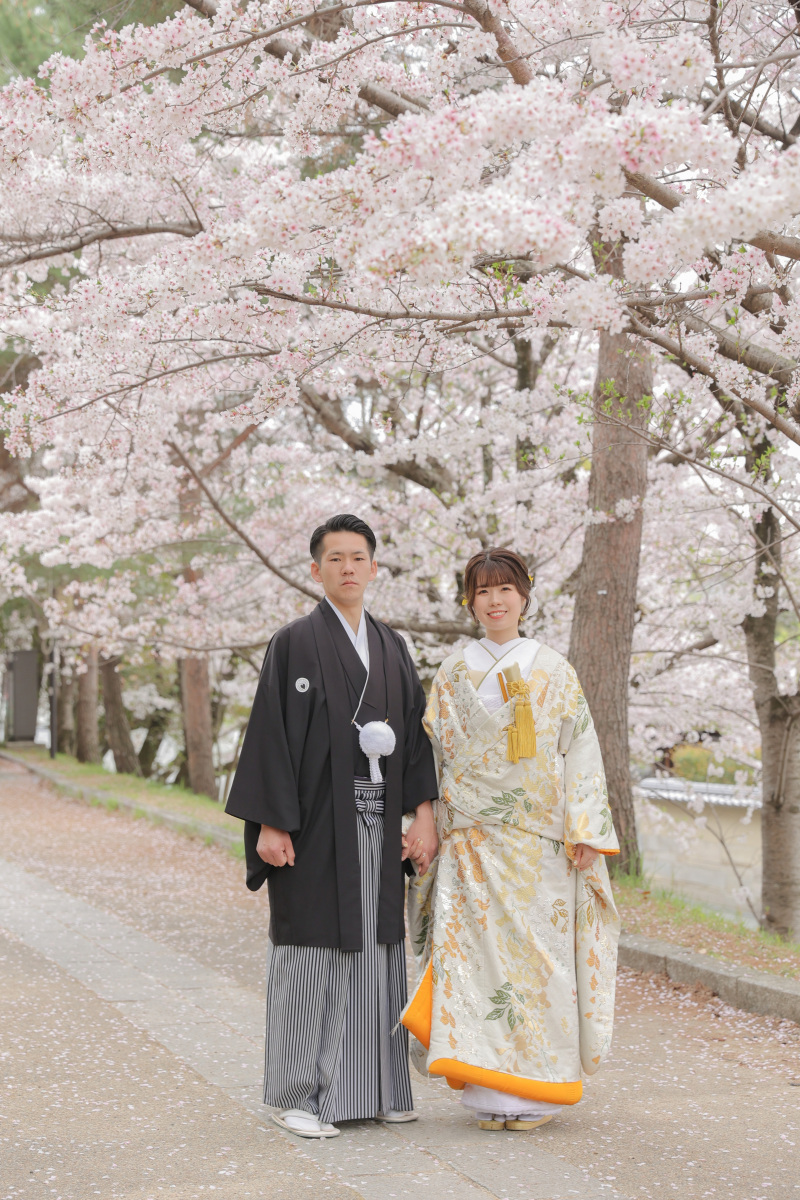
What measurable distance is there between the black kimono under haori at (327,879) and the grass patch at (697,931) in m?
2.20

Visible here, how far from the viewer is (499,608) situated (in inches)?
132

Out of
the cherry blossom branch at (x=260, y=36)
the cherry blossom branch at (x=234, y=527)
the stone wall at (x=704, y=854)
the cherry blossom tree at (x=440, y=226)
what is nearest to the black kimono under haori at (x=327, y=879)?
the cherry blossom tree at (x=440, y=226)

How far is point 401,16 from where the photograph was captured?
399cm

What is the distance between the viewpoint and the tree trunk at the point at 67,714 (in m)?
22.6

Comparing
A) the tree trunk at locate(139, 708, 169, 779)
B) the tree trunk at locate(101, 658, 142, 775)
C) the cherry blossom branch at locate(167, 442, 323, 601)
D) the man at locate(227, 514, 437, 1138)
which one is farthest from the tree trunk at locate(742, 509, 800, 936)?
the tree trunk at locate(139, 708, 169, 779)

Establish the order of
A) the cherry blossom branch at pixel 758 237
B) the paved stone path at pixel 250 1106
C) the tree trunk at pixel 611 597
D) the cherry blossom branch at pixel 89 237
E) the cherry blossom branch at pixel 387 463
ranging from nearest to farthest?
1. the paved stone path at pixel 250 1106
2. the cherry blossom branch at pixel 758 237
3. the cherry blossom branch at pixel 89 237
4. the tree trunk at pixel 611 597
5. the cherry blossom branch at pixel 387 463

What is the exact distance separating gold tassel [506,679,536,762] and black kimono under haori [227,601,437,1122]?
349 millimetres

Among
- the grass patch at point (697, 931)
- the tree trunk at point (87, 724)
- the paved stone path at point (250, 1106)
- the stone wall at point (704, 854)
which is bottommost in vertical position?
the stone wall at point (704, 854)

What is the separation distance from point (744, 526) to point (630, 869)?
232cm

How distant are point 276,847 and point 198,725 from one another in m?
11.6

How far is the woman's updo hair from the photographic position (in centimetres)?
337

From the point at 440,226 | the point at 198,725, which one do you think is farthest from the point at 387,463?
the point at 198,725

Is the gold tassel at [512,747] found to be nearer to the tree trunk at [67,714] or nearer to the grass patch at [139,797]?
the grass patch at [139,797]

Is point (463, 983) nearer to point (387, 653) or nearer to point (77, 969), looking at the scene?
point (387, 653)
